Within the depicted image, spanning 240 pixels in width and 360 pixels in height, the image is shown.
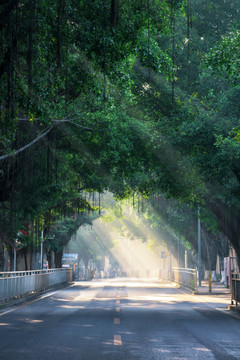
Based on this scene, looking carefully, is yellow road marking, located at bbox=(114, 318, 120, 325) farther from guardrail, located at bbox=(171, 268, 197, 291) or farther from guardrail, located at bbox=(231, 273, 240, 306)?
guardrail, located at bbox=(171, 268, 197, 291)

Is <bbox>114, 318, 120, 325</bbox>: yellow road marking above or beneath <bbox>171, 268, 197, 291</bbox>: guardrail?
beneath

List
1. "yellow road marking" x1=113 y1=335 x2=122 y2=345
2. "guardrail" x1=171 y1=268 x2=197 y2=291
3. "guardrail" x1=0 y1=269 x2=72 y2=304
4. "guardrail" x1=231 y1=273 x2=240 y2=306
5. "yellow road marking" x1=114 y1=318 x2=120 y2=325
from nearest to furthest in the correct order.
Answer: "yellow road marking" x1=113 y1=335 x2=122 y2=345, "yellow road marking" x1=114 y1=318 x2=120 y2=325, "guardrail" x1=231 y1=273 x2=240 y2=306, "guardrail" x1=0 y1=269 x2=72 y2=304, "guardrail" x1=171 y1=268 x2=197 y2=291

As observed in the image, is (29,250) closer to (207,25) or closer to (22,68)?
(207,25)

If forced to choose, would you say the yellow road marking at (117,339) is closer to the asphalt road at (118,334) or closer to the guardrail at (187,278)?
the asphalt road at (118,334)

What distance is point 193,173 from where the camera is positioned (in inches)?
1021

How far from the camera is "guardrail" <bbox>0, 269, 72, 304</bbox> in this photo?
23.2 m

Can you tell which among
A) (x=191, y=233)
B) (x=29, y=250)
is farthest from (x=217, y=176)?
(x=191, y=233)

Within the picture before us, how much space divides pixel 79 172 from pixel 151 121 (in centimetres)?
730

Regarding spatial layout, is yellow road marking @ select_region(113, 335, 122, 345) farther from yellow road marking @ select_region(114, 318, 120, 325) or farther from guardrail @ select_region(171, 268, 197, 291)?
guardrail @ select_region(171, 268, 197, 291)

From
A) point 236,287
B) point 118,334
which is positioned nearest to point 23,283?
point 236,287

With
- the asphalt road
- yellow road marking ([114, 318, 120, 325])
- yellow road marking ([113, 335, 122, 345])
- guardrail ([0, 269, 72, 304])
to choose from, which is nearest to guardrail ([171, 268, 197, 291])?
guardrail ([0, 269, 72, 304])

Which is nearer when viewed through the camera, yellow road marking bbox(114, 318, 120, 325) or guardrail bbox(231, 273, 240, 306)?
yellow road marking bbox(114, 318, 120, 325)

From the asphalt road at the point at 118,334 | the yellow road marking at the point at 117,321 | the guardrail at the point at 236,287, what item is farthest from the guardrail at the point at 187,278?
the yellow road marking at the point at 117,321

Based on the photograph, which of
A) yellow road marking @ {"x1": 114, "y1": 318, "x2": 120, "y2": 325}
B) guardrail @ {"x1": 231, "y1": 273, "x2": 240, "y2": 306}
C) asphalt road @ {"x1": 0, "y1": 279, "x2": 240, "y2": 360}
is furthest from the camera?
guardrail @ {"x1": 231, "y1": 273, "x2": 240, "y2": 306}
